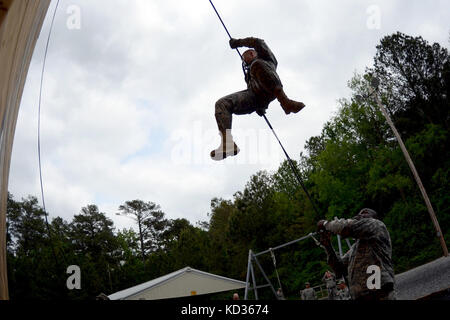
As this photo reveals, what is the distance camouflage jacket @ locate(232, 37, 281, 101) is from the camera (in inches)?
126

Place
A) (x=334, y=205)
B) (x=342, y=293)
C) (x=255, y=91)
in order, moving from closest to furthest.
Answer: (x=255, y=91) → (x=342, y=293) → (x=334, y=205)

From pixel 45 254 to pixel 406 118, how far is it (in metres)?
26.1

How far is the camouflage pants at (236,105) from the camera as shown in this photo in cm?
317

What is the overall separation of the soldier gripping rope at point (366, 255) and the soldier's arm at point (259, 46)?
160cm

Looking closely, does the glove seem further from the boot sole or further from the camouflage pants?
the boot sole

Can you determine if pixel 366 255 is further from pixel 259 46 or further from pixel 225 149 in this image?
pixel 259 46

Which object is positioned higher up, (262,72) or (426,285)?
(262,72)

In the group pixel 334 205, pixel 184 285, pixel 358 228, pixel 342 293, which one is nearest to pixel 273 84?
pixel 358 228

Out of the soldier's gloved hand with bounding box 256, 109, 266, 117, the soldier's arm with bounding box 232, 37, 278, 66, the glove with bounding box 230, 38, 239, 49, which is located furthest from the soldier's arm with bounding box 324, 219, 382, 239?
the glove with bounding box 230, 38, 239, 49

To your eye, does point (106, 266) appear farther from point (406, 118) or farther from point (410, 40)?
point (410, 40)

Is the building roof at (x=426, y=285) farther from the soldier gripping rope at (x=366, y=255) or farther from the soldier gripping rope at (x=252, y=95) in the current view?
the soldier gripping rope at (x=252, y=95)

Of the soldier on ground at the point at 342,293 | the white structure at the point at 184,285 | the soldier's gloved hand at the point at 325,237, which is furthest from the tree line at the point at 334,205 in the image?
the soldier's gloved hand at the point at 325,237

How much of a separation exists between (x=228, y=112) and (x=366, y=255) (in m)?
1.71

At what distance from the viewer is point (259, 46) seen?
130 inches
